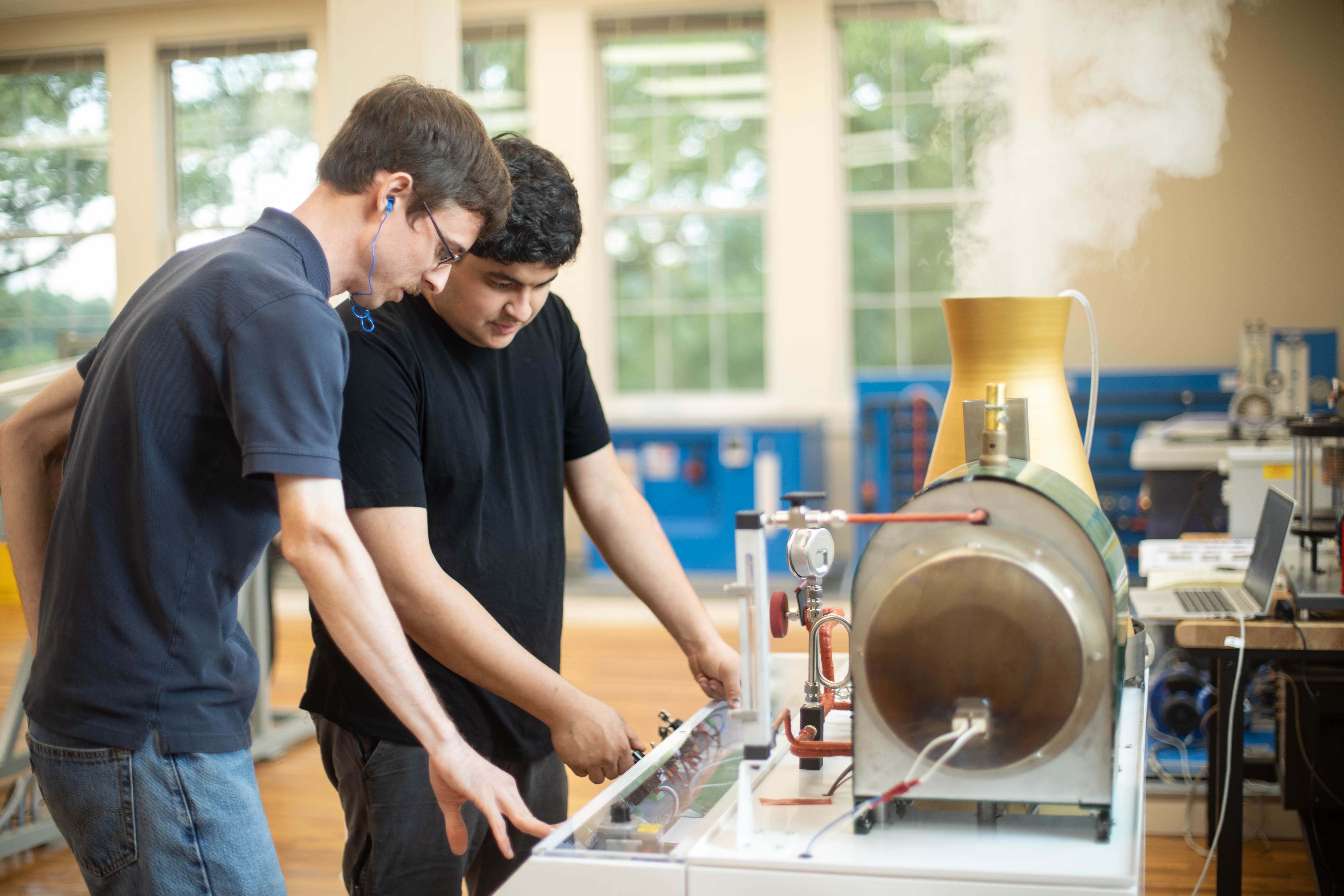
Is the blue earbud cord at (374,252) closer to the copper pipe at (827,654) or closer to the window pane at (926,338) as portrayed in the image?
the copper pipe at (827,654)

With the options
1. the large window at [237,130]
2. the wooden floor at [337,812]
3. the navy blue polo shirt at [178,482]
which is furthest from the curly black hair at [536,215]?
the large window at [237,130]

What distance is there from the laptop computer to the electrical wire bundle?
123cm

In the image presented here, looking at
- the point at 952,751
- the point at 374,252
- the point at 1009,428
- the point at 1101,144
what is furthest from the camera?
the point at 1101,144

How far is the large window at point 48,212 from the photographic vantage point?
543 cm

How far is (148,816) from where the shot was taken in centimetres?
94

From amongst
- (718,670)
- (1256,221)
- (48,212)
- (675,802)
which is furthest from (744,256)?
(675,802)

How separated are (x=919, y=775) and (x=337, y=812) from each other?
8.27 feet

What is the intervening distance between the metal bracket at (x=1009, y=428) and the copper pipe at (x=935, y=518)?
28 cm

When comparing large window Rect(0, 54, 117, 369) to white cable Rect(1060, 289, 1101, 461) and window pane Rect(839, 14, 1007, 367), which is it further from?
white cable Rect(1060, 289, 1101, 461)

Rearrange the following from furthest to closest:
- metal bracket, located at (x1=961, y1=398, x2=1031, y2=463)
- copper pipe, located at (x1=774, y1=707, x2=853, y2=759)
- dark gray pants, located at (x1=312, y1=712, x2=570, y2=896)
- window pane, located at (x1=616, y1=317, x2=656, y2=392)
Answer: window pane, located at (x1=616, y1=317, x2=656, y2=392), dark gray pants, located at (x1=312, y1=712, x2=570, y2=896), metal bracket, located at (x1=961, y1=398, x2=1031, y2=463), copper pipe, located at (x1=774, y1=707, x2=853, y2=759)

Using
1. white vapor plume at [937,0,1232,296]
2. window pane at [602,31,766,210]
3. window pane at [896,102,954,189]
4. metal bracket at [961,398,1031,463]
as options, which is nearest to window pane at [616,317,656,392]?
window pane at [602,31,766,210]

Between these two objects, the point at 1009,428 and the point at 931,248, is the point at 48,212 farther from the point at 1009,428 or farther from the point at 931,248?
the point at 1009,428

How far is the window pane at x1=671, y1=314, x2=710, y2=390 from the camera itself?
6.21 meters

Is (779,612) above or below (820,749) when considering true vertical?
above
